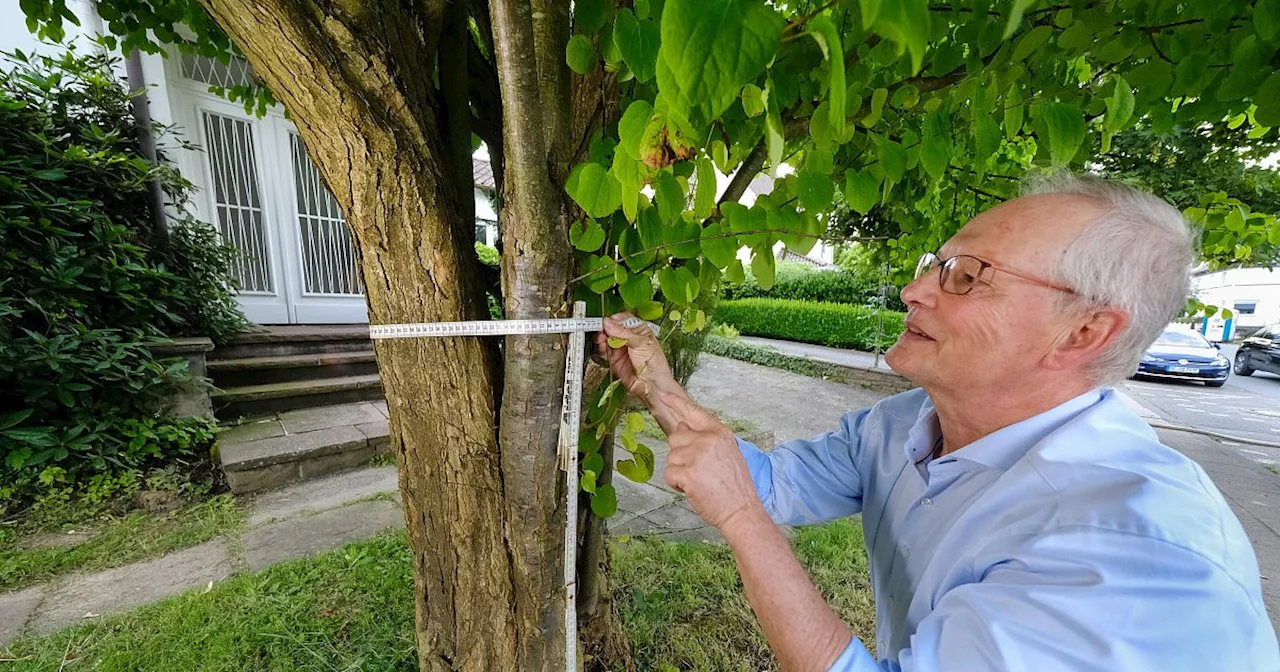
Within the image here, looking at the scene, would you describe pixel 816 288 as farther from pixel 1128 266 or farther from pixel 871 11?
pixel 871 11

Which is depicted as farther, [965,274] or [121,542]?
[121,542]

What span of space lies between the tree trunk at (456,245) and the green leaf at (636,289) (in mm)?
131

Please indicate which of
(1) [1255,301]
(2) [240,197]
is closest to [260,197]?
(2) [240,197]

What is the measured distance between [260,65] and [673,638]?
2.23 meters

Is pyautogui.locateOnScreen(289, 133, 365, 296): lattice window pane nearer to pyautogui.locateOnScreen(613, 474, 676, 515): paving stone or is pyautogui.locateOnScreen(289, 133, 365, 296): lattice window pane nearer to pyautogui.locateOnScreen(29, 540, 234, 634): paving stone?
pyautogui.locateOnScreen(29, 540, 234, 634): paving stone

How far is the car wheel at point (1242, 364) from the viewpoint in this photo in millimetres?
12125

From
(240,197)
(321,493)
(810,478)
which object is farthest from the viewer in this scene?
(240,197)

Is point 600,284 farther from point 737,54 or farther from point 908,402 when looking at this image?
point 908,402

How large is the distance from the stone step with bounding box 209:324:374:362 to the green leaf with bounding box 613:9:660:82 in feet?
13.6

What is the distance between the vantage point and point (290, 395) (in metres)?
4.17

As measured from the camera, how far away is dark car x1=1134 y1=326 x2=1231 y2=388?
996 centimetres

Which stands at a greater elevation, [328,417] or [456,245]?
[456,245]

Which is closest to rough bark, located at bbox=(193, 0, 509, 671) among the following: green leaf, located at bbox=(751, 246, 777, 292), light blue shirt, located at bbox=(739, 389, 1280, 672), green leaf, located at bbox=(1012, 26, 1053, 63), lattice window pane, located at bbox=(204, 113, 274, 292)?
green leaf, located at bbox=(751, 246, 777, 292)

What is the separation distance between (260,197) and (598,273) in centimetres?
560
